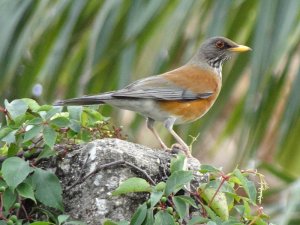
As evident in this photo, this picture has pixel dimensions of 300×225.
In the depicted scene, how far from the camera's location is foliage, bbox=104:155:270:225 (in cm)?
300

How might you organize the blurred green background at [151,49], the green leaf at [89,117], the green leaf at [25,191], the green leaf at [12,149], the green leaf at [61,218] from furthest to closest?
the blurred green background at [151,49], the green leaf at [89,117], the green leaf at [12,149], the green leaf at [25,191], the green leaf at [61,218]

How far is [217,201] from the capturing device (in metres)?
3.21

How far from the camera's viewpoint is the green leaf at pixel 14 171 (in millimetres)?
3055

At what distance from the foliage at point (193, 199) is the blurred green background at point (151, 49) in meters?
1.71

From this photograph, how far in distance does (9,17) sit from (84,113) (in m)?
1.86

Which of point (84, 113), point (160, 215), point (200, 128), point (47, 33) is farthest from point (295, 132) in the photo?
point (160, 215)

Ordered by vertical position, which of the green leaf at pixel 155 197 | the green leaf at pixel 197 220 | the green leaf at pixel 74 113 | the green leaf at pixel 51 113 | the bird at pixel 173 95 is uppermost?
the green leaf at pixel 51 113

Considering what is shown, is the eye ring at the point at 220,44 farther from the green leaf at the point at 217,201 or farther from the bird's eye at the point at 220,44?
the green leaf at the point at 217,201

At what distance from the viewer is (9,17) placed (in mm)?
5309

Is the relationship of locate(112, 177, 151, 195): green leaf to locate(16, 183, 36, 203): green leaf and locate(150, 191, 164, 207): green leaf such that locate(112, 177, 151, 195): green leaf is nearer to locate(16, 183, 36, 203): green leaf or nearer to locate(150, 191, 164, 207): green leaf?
locate(150, 191, 164, 207): green leaf

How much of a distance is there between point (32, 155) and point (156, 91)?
86.1 inches

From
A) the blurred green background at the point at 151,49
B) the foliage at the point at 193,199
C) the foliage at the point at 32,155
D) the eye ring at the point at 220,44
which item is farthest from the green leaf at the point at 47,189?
the eye ring at the point at 220,44

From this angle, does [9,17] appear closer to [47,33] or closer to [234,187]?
[47,33]

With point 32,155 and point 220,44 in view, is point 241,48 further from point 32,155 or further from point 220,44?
point 32,155
